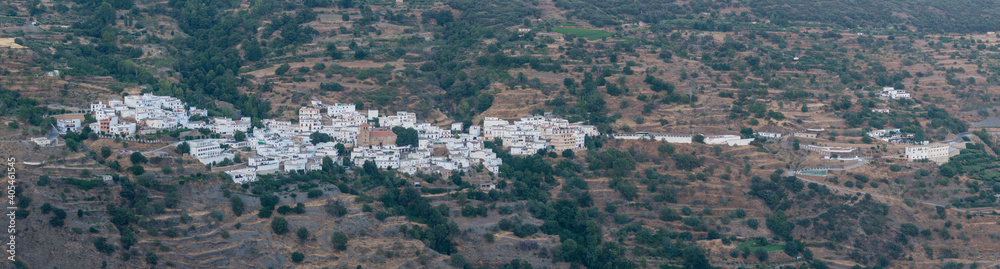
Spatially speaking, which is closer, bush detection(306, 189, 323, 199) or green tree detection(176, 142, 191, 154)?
bush detection(306, 189, 323, 199)

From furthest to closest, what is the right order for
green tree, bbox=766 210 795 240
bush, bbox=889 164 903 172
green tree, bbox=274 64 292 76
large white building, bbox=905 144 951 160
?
green tree, bbox=274 64 292 76 < large white building, bbox=905 144 951 160 < bush, bbox=889 164 903 172 < green tree, bbox=766 210 795 240

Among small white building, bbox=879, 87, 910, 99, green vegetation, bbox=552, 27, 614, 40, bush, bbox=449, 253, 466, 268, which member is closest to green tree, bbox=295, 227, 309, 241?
bush, bbox=449, 253, 466, 268

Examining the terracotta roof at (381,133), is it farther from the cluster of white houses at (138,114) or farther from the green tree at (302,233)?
the green tree at (302,233)

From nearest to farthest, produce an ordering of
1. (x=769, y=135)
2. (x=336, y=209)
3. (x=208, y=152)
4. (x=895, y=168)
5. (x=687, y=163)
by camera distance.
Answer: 1. (x=336, y=209)
2. (x=208, y=152)
3. (x=895, y=168)
4. (x=687, y=163)
5. (x=769, y=135)

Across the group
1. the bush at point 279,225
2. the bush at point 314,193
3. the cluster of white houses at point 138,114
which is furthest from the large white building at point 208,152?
the bush at point 279,225

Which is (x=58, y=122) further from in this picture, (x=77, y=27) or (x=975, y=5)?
(x=975, y=5)

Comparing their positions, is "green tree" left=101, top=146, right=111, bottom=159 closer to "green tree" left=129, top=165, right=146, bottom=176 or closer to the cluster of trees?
"green tree" left=129, top=165, right=146, bottom=176

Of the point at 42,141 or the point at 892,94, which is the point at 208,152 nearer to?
the point at 42,141

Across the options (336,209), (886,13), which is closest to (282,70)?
(336,209)
